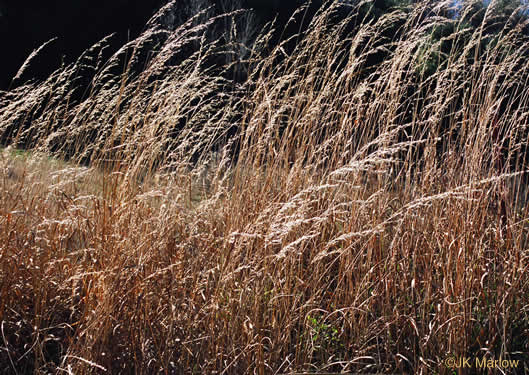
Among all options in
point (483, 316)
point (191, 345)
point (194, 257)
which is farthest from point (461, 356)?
point (194, 257)

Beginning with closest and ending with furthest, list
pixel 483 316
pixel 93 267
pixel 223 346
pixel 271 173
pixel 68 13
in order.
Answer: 1. pixel 223 346
2. pixel 93 267
3. pixel 483 316
4. pixel 271 173
5. pixel 68 13

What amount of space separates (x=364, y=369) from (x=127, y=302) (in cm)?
99

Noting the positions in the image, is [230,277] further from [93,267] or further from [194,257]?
[93,267]

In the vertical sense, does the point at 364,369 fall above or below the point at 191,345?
below

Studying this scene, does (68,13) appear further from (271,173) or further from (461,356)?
(461,356)

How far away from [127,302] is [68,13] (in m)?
9.88

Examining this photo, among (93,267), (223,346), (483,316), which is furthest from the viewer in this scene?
(483,316)

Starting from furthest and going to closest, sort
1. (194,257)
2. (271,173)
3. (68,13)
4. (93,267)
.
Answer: (68,13) < (271,173) < (194,257) < (93,267)

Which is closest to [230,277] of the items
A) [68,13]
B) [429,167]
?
[429,167]

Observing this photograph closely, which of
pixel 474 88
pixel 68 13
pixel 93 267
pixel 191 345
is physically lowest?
pixel 191 345

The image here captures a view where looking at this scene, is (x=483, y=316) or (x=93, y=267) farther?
(x=483, y=316)

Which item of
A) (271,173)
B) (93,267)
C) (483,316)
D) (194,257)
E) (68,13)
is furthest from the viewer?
(68,13)

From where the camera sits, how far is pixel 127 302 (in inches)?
77.0

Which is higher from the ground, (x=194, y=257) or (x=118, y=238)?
(x=118, y=238)
